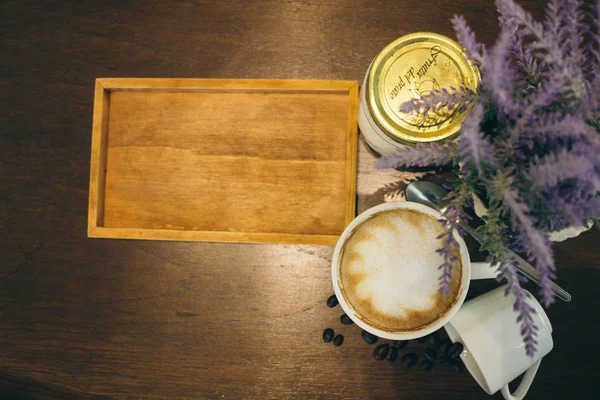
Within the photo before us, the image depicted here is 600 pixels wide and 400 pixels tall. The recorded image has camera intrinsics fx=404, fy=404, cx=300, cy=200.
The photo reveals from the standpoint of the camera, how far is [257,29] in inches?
29.4

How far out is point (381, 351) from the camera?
0.70 meters

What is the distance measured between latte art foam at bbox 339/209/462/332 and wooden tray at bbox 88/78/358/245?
4.5 inches

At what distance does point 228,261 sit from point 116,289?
0.72 ft

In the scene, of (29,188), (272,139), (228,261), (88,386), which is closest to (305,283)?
(228,261)

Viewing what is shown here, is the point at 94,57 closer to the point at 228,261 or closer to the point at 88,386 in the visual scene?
the point at 228,261

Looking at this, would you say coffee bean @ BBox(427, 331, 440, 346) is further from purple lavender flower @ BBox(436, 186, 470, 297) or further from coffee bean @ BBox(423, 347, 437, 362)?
purple lavender flower @ BBox(436, 186, 470, 297)

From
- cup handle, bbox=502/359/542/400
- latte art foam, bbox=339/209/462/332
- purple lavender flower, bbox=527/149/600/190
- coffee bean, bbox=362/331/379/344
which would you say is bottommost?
cup handle, bbox=502/359/542/400

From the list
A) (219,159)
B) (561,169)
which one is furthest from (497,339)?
(219,159)

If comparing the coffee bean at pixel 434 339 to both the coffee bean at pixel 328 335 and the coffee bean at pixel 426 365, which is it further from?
the coffee bean at pixel 328 335

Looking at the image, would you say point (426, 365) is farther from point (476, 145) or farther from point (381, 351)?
point (476, 145)

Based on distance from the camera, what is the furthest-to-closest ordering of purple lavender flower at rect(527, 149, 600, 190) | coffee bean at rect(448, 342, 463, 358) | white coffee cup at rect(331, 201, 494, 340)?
1. coffee bean at rect(448, 342, 463, 358)
2. white coffee cup at rect(331, 201, 494, 340)
3. purple lavender flower at rect(527, 149, 600, 190)

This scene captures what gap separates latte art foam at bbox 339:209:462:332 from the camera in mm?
585

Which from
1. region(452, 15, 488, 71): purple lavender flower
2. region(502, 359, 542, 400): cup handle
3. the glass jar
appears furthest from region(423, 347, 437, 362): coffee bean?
region(452, 15, 488, 71): purple lavender flower

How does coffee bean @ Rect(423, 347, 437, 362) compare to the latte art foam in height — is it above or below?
below
